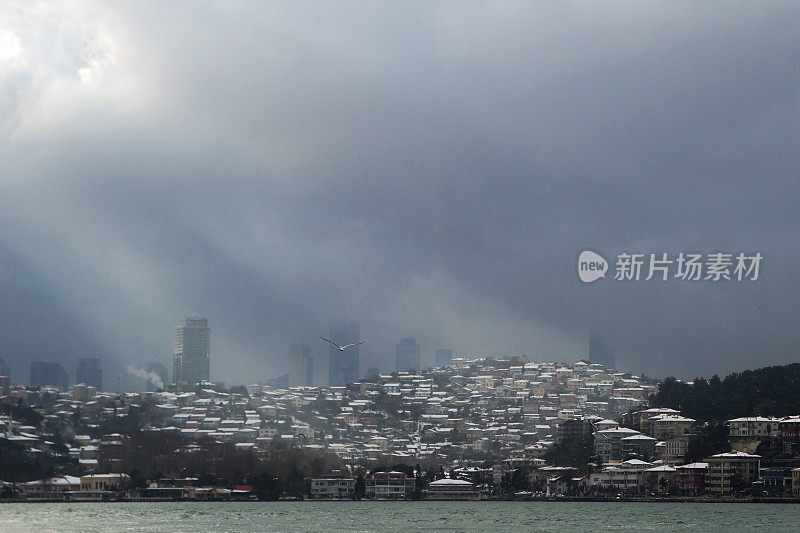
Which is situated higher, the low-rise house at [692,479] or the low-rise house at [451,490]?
the low-rise house at [692,479]

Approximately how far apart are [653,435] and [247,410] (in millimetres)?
80400

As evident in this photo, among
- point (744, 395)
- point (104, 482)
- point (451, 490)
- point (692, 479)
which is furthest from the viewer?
point (744, 395)

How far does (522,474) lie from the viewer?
4619 inches

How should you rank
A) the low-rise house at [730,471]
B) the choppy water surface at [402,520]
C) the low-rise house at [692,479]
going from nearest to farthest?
1. the choppy water surface at [402,520]
2. the low-rise house at [730,471]
3. the low-rise house at [692,479]

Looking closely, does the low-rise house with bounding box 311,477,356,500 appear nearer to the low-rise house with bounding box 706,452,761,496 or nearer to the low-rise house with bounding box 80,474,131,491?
the low-rise house with bounding box 80,474,131,491

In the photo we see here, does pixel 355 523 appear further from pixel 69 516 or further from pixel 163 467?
pixel 163 467

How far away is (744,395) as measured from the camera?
13100cm

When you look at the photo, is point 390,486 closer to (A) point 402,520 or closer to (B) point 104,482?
(B) point 104,482

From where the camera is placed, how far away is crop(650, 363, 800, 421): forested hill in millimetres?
128125

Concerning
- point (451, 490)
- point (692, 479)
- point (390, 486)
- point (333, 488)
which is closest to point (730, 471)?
point (692, 479)

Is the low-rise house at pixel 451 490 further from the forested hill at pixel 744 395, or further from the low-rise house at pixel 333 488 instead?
the forested hill at pixel 744 395

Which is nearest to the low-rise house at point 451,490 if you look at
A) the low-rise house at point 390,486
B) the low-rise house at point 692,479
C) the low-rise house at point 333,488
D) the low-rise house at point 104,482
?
the low-rise house at point 390,486

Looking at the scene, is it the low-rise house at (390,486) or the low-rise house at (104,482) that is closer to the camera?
the low-rise house at (390,486)

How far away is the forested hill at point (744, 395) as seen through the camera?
12812 cm
